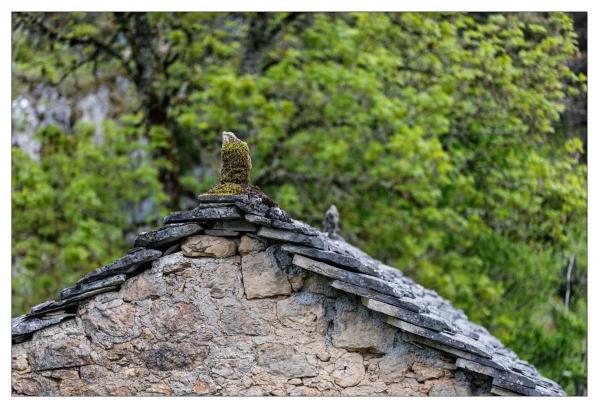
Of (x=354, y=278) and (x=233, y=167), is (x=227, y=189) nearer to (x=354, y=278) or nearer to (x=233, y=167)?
(x=233, y=167)

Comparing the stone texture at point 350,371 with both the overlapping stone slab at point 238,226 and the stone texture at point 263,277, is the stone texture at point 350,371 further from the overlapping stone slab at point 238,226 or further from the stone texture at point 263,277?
the overlapping stone slab at point 238,226

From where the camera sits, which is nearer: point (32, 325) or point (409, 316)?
point (409, 316)

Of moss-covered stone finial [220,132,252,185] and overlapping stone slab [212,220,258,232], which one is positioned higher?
moss-covered stone finial [220,132,252,185]

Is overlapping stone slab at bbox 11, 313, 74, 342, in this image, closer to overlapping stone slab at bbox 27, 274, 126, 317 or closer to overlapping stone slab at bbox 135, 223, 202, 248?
overlapping stone slab at bbox 27, 274, 126, 317

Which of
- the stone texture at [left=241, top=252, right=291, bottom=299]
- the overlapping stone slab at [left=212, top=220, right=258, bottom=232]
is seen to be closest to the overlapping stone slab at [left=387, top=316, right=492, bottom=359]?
the stone texture at [left=241, top=252, right=291, bottom=299]

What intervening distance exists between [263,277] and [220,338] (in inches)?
18.0

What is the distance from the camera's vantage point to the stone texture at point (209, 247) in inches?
222

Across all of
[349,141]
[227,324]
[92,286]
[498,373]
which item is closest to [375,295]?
[498,373]

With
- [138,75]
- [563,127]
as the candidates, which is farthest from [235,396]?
[563,127]

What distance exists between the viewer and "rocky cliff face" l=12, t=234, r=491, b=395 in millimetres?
5508

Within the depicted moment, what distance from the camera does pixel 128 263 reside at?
18.3 ft

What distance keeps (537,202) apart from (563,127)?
1.63 meters

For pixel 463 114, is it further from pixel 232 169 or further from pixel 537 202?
pixel 232 169

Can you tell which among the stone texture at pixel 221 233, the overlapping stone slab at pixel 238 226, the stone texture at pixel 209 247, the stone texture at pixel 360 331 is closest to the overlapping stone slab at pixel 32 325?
the stone texture at pixel 209 247
